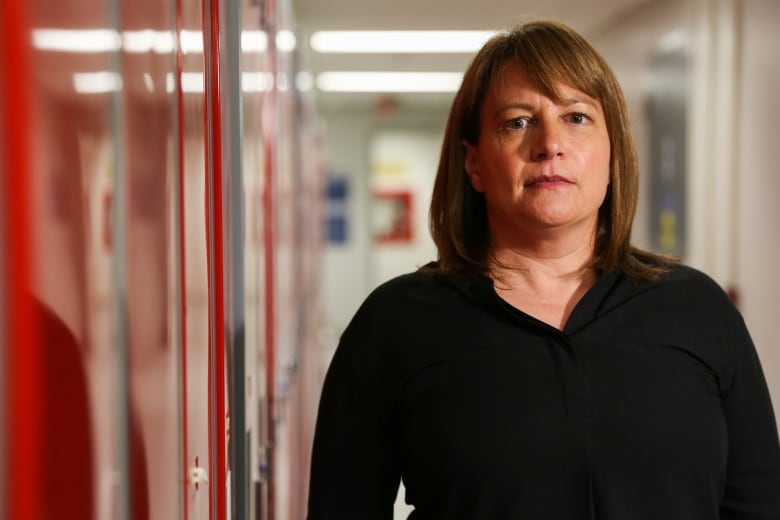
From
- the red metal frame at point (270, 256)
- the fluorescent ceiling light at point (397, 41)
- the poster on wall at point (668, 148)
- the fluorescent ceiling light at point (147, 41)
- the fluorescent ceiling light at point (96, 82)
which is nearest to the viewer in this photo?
the fluorescent ceiling light at point (96, 82)

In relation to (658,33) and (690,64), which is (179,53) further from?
(658,33)

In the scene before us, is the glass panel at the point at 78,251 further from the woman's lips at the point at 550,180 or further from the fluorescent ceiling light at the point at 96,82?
the woman's lips at the point at 550,180

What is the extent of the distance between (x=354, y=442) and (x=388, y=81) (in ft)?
28.3

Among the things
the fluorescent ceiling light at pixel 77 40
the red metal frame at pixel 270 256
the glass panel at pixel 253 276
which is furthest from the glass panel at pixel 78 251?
the red metal frame at pixel 270 256

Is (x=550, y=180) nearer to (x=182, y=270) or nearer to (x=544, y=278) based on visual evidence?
(x=544, y=278)

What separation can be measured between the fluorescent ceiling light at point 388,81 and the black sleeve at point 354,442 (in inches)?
299

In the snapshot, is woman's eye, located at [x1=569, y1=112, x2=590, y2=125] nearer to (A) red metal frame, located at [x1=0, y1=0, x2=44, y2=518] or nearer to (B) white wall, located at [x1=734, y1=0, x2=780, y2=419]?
(A) red metal frame, located at [x1=0, y1=0, x2=44, y2=518]

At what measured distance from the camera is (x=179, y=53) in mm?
766

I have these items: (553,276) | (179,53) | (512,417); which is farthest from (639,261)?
(179,53)

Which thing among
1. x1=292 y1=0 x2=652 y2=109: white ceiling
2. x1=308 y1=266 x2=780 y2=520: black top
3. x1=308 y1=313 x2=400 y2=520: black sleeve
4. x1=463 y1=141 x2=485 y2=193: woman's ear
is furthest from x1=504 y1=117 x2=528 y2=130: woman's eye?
x1=292 y1=0 x2=652 y2=109: white ceiling

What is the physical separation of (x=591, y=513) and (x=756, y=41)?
4.00 metres

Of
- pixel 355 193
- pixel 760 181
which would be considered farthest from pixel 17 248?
pixel 355 193

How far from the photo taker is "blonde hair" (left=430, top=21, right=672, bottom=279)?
1.31m

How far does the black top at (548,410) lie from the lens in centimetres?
118
